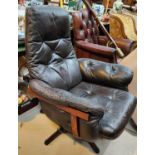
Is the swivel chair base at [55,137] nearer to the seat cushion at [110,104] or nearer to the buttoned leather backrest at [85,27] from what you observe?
the seat cushion at [110,104]

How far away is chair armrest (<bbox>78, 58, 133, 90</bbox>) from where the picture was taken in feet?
5.34

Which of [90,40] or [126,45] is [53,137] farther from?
[126,45]

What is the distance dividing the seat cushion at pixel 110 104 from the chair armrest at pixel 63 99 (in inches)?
3.0

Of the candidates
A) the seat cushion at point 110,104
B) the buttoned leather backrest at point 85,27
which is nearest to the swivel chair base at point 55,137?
the seat cushion at point 110,104

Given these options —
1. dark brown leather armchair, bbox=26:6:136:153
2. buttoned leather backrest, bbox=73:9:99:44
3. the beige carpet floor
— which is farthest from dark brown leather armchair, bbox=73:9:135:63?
the beige carpet floor

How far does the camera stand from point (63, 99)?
118 cm

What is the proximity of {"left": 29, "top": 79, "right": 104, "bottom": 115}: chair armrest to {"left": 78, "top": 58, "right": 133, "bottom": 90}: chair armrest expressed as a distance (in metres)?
0.49

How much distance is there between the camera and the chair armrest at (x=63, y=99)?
1118mm

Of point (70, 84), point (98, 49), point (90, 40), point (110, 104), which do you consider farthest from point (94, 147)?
point (90, 40)

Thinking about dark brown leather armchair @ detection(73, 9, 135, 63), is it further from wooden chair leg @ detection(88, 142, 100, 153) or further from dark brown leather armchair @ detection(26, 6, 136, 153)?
wooden chair leg @ detection(88, 142, 100, 153)

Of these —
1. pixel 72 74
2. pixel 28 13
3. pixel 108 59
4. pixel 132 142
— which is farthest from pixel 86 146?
pixel 28 13
